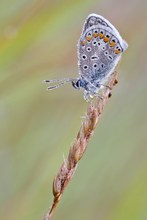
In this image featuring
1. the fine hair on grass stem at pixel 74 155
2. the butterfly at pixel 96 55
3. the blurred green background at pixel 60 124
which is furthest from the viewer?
the butterfly at pixel 96 55

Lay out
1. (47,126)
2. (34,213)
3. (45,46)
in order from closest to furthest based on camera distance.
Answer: (34,213) < (47,126) < (45,46)

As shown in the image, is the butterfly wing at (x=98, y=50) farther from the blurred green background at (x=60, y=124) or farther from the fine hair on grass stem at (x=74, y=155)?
the fine hair on grass stem at (x=74, y=155)

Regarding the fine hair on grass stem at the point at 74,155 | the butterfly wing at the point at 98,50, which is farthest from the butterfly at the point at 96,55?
the fine hair on grass stem at the point at 74,155

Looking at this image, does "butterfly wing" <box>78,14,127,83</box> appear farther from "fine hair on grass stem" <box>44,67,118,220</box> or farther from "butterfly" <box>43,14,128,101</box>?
"fine hair on grass stem" <box>44,67,118,220</box>

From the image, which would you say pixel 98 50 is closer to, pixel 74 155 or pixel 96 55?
pixel 96 55

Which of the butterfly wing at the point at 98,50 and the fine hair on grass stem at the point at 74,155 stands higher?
the butterfly wing at the point at 98,50

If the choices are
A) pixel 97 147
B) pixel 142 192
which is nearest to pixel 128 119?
pixel 97 147

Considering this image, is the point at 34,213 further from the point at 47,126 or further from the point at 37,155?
the point at 47,126
